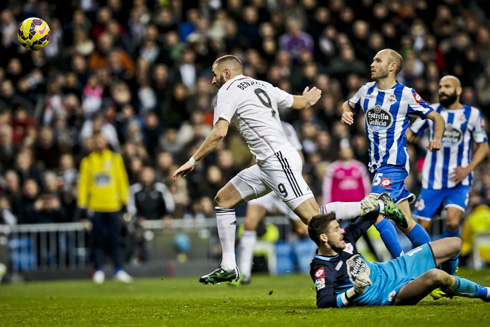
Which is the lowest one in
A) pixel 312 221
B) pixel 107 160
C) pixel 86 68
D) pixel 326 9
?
pixel 312 221

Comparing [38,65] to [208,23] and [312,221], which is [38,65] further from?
[312,221]

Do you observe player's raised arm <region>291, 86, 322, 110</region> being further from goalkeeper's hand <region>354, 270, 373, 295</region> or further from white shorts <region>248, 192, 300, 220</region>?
white shorts <region>248, 192, 300, 220</region>

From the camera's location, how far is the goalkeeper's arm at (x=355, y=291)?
7.84m

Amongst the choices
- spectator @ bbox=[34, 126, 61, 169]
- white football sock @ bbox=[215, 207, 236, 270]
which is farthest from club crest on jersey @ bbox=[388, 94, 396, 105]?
spectator @ bbox=[34, 126, 61, 169]

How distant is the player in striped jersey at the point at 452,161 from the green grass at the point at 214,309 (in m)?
1.19

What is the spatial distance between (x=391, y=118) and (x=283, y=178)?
1.61 meters

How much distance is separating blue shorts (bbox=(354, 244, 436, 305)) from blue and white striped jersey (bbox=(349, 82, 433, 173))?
84.1 inches

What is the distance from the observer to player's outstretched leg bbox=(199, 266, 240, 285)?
991cm

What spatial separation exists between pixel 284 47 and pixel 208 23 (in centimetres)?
214

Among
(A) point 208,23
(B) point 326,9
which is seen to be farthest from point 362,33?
(A) point 208,23

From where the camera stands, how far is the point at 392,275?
8.30m

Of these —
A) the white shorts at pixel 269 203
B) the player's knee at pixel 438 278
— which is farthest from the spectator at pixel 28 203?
the player's knee at pixel 438 278

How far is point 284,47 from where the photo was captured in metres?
22.0

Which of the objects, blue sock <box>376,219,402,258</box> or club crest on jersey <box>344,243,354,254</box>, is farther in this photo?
blue sock <box>376,219,402,258</box>
